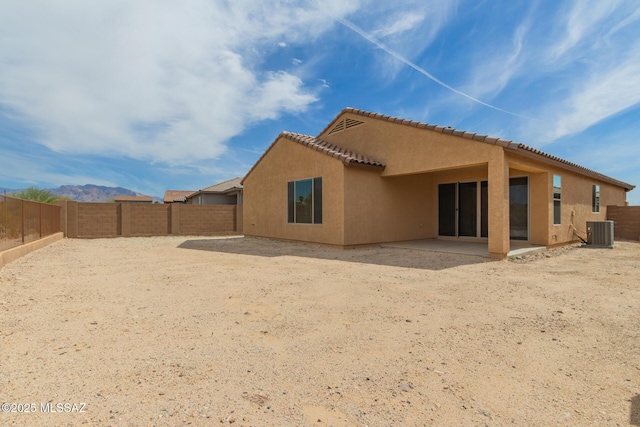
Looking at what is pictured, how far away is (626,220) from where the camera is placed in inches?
608

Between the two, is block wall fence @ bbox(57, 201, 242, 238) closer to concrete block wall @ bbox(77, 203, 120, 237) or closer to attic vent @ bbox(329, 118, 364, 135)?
concrete block wall @ bbox(77, 203, 120, 237)

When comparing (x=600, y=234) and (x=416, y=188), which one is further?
(x=416, y=188)

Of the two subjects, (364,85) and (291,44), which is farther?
(364,85)

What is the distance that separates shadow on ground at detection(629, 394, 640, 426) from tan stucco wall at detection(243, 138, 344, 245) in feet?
28.2

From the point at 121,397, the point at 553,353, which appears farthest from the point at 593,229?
the point at 121,397

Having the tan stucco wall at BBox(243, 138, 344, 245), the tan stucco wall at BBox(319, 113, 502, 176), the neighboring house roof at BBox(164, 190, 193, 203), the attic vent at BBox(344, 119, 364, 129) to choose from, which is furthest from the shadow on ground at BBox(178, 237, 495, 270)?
the neighboring house roof at BBox(164, 190, 193, 203)

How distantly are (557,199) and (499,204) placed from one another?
447cm

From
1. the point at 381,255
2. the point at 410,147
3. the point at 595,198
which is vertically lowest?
the point at 381,255

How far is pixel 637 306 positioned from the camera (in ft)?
14.9

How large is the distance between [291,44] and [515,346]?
12728 millimetres

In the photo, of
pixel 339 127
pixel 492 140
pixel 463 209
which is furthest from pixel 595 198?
pixel 339 127

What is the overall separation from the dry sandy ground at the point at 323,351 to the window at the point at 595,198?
10.0 m

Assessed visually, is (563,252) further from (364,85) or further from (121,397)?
(121,397)

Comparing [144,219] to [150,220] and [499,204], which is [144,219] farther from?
[499,204]
